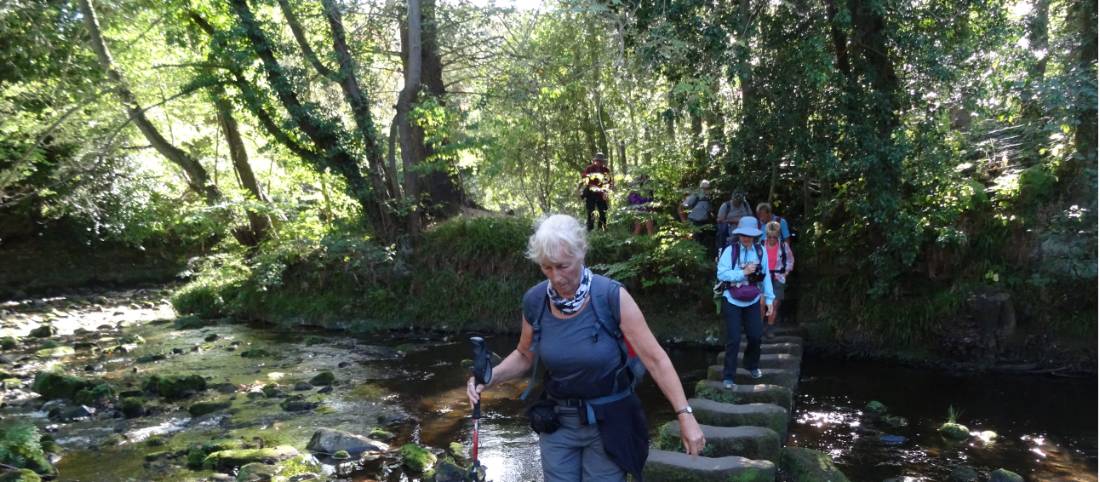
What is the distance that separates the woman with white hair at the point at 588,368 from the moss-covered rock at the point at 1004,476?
396 cm

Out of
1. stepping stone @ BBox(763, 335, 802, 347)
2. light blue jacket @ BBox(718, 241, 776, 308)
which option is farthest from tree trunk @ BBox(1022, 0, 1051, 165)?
light blue jacket @ BBox(718, 241, 776, 308)

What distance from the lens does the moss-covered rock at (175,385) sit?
9.16 m

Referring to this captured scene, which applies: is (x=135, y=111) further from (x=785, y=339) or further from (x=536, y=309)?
(x=536, y=309)

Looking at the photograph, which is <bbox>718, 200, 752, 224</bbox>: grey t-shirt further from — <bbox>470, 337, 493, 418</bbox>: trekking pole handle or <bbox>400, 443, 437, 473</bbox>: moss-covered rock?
<bbox>470, 337, 493, 418</bbox>: trekking pole handle

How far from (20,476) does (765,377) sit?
651cm

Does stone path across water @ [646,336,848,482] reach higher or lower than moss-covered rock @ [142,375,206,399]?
higher

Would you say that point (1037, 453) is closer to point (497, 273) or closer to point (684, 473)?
point (684, 473)

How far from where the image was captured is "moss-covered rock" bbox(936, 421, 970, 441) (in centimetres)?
704

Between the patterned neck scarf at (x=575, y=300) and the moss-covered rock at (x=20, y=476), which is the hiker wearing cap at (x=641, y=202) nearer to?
the moss-covered rock at (x=20, y=476)

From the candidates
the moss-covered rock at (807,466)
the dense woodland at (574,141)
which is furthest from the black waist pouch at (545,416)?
the dense woodland at (574,141)

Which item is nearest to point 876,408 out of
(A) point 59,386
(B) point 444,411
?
(B) point 444,411

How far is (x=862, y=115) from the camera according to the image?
31.6 ft

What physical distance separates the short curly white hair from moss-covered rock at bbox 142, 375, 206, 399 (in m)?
7.75

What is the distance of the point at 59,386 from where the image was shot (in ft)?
30.0
